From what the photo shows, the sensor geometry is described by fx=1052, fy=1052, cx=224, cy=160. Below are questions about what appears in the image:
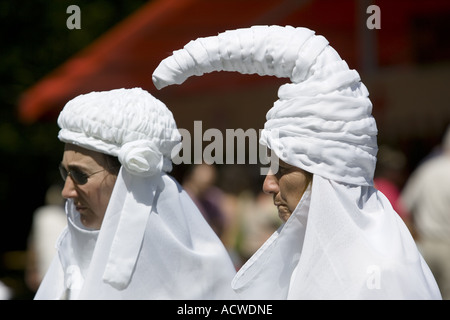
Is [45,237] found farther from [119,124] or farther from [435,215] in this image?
[119,124]

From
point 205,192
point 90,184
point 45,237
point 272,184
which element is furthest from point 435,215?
point 272,184

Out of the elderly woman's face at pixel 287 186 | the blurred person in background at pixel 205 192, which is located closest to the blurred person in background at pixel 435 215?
the blurred person in background at pixel 205 192

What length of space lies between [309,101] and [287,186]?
0.33 m

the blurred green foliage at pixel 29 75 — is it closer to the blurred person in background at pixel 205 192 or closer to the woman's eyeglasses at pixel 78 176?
the blurred person in background at pixel 205 192

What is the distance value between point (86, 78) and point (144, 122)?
7197 mm

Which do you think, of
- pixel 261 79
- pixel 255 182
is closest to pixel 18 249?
pixel 255 182

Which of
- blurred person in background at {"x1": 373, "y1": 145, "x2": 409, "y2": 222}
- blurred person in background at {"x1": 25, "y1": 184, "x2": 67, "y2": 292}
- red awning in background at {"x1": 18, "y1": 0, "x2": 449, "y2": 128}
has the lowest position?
blurred person in background at {"x1": 25, "y1": 184, "x2": 67, "y2": 292}

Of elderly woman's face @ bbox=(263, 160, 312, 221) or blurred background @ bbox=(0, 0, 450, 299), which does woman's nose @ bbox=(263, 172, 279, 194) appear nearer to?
elderly woman's face @ bbox=(263, 160, 312, 221)

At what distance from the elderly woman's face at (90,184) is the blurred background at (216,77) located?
4.11 meters

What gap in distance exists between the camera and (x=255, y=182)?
478 inches

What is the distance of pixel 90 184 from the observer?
4457 millimetres

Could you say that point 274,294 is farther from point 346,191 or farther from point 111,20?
A: point 111,20

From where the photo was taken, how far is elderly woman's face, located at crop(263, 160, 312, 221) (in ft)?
12.7

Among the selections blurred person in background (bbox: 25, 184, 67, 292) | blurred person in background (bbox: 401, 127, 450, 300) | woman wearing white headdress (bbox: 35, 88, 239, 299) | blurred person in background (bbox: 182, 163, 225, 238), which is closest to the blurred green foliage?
blurred person in background (bbox: 25, 184, 67, 292)
